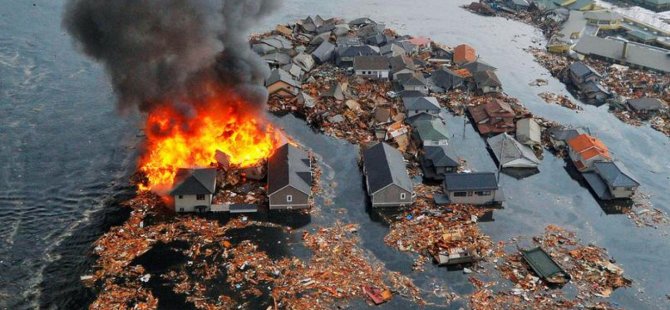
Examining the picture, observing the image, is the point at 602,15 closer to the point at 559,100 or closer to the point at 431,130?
the point at 559,100

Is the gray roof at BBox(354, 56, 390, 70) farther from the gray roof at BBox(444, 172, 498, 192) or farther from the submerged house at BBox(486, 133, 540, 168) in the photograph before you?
the gray roof at BBox(444, 172, 498, 192)

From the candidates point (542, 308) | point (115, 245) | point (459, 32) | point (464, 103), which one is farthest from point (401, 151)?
point (459, 32)

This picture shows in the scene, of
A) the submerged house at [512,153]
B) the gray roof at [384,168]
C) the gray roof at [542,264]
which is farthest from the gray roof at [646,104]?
the gray roof at [542,264]

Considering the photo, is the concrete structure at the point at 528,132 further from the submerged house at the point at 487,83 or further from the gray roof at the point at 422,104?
the submerged house at the point at 487,83

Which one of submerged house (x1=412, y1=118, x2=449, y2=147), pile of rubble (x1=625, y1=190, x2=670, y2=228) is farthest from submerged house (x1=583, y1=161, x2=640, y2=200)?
submerged house (x1=412, y1=118, x2=449, y2=147)

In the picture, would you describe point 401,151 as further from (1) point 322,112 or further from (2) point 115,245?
(2) point 115,245
